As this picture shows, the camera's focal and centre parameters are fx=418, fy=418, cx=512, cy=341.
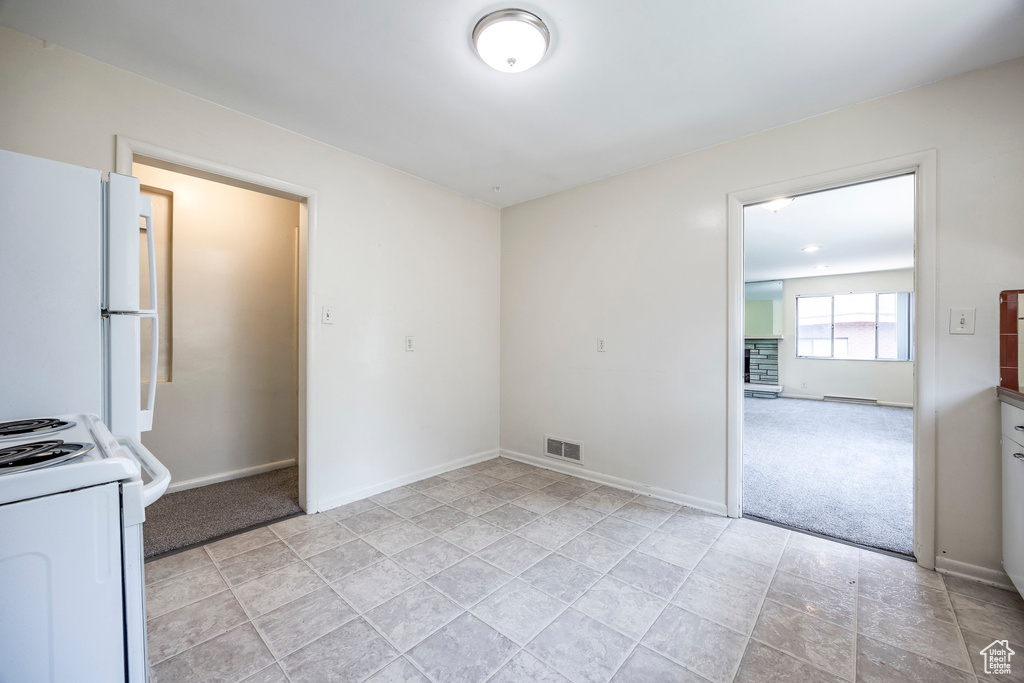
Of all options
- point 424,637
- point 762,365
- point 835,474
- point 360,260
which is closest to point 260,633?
point 424,637

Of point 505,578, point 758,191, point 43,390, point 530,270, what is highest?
point 758,191

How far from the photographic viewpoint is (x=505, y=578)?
1.96 m

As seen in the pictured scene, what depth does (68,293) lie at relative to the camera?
4.33 feet

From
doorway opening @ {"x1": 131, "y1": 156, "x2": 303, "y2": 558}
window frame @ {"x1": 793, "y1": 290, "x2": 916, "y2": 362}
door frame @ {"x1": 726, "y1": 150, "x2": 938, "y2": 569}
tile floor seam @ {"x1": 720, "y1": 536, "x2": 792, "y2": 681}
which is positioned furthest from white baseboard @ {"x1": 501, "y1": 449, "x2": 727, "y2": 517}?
window frame @ {"x1": 793, "y1": 290, "x2": 916, "y2": 362}

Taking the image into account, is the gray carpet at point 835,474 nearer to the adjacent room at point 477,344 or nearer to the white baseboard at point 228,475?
the adjacent room at point 477,344

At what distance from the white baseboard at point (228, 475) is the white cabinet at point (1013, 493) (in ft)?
14.7

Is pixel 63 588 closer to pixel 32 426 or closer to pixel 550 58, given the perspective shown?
pixel 32 426

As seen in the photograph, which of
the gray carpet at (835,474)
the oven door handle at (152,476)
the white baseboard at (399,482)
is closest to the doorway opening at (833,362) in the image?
the gray carpet at (835,474)

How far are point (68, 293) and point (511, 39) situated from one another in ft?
5.85

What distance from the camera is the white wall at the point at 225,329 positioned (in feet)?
10.1

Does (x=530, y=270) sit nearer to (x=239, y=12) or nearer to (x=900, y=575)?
(x=239, y=12)

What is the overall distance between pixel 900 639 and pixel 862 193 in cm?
350

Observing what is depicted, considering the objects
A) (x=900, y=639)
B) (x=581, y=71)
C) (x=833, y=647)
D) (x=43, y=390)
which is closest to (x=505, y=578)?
(x=833, y=647)

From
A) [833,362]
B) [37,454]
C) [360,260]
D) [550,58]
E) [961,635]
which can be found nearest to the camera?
[37,454]
